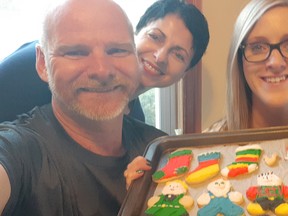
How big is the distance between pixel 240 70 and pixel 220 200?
0.63 m

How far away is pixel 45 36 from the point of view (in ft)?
3.38

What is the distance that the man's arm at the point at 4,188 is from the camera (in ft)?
2.55

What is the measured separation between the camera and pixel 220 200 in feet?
2.58

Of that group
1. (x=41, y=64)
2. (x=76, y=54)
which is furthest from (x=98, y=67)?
(x=41, y=64)

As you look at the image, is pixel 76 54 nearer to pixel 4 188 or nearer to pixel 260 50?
pixel 4 188

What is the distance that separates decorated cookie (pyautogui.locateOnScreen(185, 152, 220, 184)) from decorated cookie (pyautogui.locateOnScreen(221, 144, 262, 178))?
0.07 feet

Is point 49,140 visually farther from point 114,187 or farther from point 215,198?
point 215,198

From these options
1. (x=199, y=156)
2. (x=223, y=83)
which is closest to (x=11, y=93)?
(x=199, y=156)

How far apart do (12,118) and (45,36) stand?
28cm

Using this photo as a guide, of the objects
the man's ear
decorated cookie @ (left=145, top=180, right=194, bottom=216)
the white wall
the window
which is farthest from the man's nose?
the white wall

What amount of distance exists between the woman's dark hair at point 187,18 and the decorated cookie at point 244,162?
0.60 metres

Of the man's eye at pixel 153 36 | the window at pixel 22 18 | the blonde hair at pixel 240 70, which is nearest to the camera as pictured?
the blonde hair at pixel 240 70

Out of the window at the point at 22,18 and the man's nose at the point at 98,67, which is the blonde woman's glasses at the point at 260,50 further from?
the window at the point at 22,18

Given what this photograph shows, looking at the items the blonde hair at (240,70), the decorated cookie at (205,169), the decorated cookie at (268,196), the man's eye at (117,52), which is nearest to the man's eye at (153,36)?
the blonde hair at (240,70)
